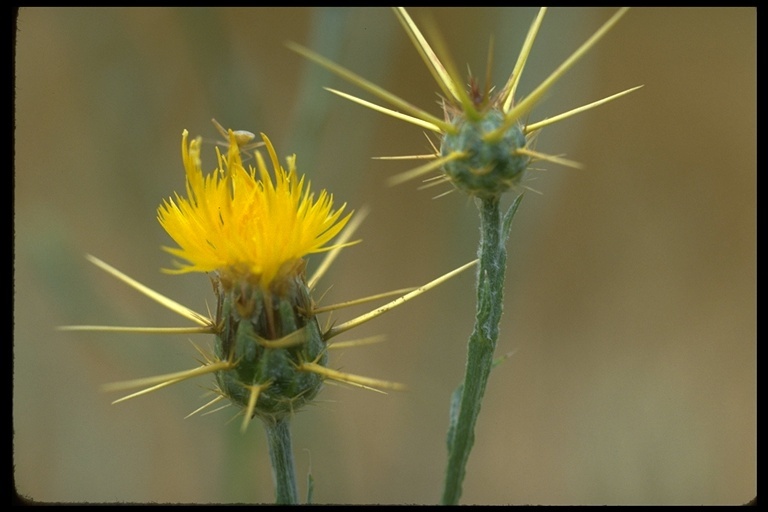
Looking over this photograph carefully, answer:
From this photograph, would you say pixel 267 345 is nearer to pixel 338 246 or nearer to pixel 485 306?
pixel 338 246

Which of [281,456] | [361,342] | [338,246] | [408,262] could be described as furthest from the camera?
[408,262]

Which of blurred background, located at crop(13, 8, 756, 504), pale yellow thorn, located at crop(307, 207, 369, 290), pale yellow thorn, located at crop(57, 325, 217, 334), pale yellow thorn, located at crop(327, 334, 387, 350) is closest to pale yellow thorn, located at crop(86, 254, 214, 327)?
pale yellow thorn, located at crop(57, 325, 217, 334)

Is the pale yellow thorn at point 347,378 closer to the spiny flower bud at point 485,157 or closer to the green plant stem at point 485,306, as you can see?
the green plant stem at point 485,306

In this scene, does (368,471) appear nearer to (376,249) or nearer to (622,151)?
(376,249)

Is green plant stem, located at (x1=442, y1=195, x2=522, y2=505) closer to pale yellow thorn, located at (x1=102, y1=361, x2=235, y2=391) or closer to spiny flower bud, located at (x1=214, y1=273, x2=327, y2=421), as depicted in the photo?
spiny flower bud, located at (x1=214, y1=273, x2=327, y2=421)

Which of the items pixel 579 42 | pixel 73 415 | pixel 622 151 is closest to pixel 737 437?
pixel 622 151

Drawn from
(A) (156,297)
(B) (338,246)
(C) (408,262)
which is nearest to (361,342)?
(B) (338,246)
